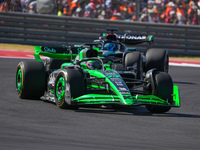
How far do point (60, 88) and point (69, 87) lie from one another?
0.46m

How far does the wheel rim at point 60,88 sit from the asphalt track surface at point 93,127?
0.79ft

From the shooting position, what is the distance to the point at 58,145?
18.4ft

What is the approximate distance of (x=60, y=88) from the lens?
9.00 meters

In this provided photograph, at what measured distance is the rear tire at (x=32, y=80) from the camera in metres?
9.89

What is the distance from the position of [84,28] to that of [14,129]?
1493cm

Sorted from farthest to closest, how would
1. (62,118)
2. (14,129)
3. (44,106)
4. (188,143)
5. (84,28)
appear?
(84,28) → (44,106) → (62,118) → (14,129) → (188,143)

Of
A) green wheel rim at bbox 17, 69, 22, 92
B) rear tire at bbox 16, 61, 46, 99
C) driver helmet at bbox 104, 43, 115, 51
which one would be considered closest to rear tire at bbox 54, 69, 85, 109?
rear tire at bbox 16, 61, 46, 99

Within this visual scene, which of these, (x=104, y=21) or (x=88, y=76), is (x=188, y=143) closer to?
(x=88, y=76)

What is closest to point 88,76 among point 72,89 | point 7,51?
point 72,89

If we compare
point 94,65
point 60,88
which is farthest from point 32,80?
point 94,65

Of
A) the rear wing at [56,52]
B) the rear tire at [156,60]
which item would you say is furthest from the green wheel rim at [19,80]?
the rear tire at [156,60]

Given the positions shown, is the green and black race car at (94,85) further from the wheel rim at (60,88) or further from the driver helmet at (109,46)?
the driver helmet at (109,46)

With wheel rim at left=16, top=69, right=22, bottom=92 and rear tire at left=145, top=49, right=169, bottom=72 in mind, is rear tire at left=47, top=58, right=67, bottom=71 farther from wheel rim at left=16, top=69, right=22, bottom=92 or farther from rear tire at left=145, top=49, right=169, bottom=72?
rear tire at left=145, top=49, right=169, bottom=72

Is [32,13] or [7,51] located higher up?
[32,13]
